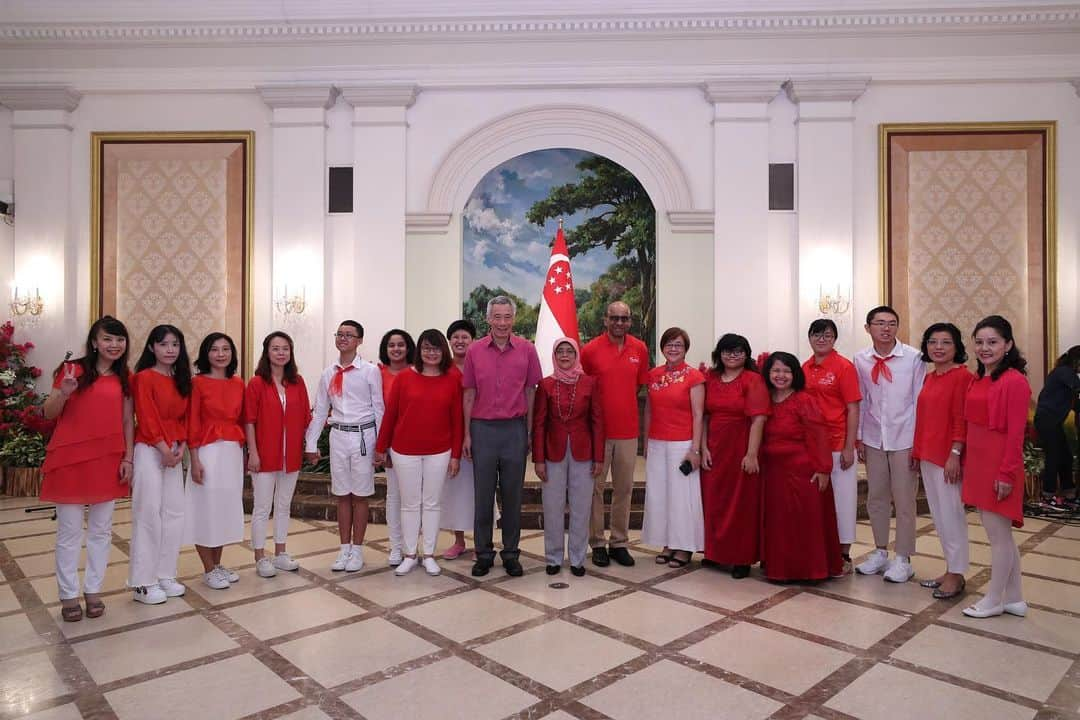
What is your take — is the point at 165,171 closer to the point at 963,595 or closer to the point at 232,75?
the point at 232,75

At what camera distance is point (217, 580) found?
4.33m

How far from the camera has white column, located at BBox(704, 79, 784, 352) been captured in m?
7.96

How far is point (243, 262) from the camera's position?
8.22 metres

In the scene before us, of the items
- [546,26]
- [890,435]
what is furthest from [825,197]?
[890,435]

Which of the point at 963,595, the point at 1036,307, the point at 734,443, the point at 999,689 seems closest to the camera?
the point at 999,689

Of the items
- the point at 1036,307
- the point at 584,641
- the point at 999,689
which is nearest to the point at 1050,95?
the point at 1036,307

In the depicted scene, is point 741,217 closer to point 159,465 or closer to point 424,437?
point 424,437

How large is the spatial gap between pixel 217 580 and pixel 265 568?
310mm

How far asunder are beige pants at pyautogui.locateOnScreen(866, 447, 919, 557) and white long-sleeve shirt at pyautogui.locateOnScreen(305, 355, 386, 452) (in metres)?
3.42

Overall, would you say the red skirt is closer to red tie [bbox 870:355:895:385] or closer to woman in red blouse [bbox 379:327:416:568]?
red tie [bbox 870:355:895:385]

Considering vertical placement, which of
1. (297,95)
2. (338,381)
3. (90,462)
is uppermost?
(297,95)

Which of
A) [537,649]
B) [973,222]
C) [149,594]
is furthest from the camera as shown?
[973,222]

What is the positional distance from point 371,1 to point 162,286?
412 cm

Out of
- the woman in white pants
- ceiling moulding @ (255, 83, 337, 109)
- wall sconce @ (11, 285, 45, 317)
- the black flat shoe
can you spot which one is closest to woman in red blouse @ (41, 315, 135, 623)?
the woman in white pants
